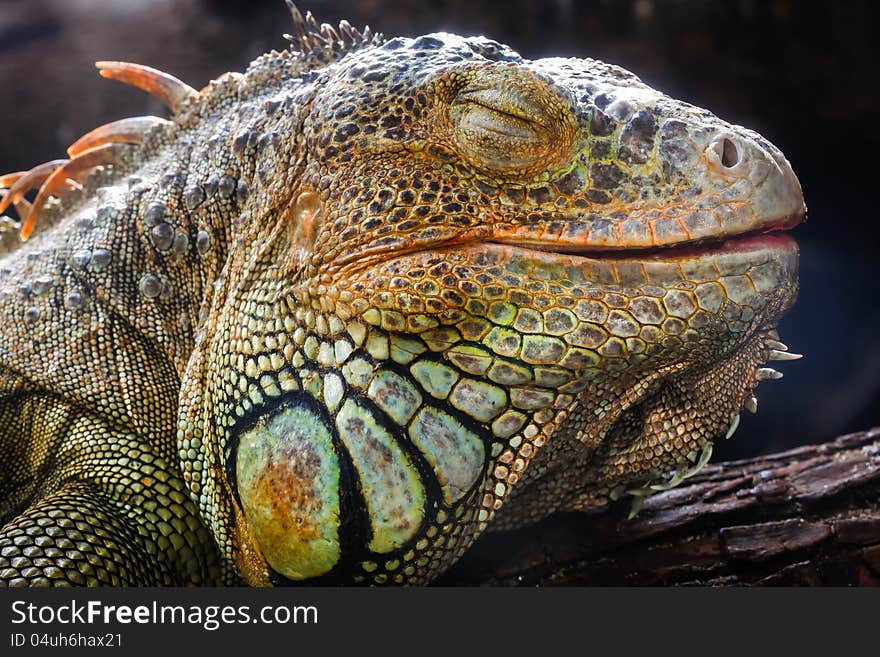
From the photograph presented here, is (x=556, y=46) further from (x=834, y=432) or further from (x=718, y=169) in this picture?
(x=718, y=169)

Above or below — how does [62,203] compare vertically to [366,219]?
above

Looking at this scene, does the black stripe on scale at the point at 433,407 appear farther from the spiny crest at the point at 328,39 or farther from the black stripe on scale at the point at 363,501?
the spiny crest at the point at 328,39

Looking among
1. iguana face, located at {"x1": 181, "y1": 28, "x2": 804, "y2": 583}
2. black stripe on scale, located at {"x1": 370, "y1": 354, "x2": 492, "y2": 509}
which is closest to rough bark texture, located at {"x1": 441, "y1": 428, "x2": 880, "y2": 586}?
iguana face, located at {"x1": 181, "y1": 28, "x2": 804, "y2": 583}

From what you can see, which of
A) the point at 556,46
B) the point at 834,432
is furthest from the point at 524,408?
the point at 556,46

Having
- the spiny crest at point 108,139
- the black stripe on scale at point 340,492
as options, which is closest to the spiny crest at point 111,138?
the spiny crest at point 108,139

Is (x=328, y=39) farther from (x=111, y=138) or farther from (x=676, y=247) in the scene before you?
(x=676, y=247)

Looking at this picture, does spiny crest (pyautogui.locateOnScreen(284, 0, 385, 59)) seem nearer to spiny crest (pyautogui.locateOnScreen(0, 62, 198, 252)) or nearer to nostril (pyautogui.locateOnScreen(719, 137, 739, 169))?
spiny crest (pyautogui.locateOnScreen(0, 62, 198, 252))

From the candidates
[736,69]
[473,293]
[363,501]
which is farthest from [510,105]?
[736,69]
